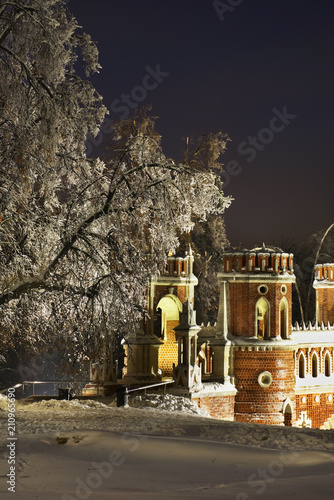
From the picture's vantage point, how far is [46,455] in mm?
9781

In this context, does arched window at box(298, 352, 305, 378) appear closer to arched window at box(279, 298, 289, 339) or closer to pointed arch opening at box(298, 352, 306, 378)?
pointed arch opening at box(298, 352, 306, 378)

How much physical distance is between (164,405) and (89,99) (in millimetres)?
8627

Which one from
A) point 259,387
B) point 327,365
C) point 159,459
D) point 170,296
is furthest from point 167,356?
point 159,459

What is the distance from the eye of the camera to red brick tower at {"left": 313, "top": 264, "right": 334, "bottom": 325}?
98.4 ft

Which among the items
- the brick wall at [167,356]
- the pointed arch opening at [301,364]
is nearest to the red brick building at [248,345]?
the pointed arch opening at [301,364]

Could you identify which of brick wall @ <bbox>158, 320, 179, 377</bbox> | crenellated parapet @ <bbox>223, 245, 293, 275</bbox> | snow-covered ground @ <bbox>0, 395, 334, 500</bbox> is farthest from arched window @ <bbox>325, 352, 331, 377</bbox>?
snow-covered ground @ <bbox>0, 395, 334, 500</bbox>

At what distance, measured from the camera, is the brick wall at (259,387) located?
23.7 meters

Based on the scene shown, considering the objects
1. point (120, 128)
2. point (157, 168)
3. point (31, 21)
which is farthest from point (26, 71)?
point (120, 128)

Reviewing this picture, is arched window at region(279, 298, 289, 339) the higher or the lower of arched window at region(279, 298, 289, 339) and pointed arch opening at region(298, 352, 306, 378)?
the higher

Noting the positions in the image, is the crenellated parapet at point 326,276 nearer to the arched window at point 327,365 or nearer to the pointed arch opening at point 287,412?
the arched window at point 327,365

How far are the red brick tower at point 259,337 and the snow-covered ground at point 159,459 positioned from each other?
1028cm

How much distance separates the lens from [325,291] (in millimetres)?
30188

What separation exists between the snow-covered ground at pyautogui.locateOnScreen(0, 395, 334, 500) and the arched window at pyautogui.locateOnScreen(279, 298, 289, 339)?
445 inches

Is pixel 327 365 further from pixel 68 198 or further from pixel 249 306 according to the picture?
pixel 68 198
